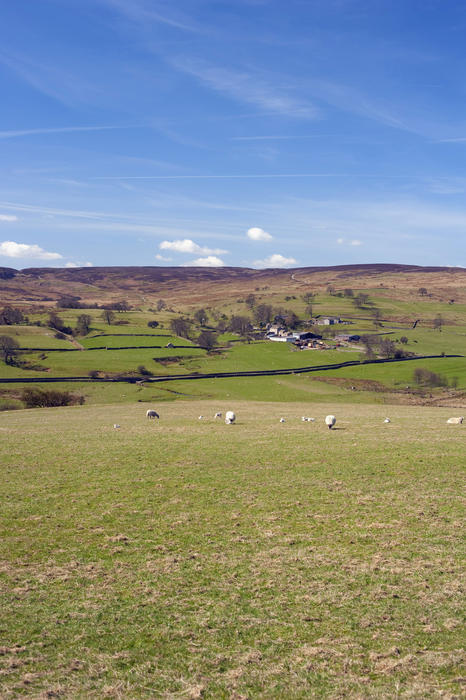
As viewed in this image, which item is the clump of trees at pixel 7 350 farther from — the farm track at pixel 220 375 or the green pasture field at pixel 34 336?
the farm track at pixel 220 375

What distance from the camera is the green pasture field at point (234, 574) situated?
9.90m

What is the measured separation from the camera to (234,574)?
45.7 feet

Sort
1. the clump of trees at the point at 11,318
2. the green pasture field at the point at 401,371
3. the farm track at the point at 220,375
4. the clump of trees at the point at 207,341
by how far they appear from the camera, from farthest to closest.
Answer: the clump of trees at the point at 11,318, the clump of trees at the point at 207,341, the green pasture field at the point at 401,371, the farm track at the point at 220,375

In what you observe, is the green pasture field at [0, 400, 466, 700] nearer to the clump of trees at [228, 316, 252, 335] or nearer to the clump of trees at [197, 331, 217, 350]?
the clump of trees at [197, 331, 217, 350]

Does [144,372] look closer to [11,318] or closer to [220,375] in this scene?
[220,375]

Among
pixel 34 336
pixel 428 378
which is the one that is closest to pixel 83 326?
pixel 34 336

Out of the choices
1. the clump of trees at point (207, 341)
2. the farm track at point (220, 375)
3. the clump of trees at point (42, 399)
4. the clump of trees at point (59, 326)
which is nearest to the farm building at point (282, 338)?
the clump of trees at point (207, 341)

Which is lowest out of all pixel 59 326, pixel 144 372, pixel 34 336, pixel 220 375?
pixel 220 375

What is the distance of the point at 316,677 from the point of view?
9.70 m

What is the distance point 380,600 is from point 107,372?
336 ft

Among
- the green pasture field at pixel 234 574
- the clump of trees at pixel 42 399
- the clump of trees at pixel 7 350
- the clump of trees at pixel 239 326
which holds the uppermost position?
the clump of trees at pixel 239 326

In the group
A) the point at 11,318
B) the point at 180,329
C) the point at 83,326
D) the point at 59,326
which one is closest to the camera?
the point at 83,326

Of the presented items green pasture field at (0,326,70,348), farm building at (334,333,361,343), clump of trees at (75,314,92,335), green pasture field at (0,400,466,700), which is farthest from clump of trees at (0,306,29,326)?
green pasture field at (0,400,466,700)

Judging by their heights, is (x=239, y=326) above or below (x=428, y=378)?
above
